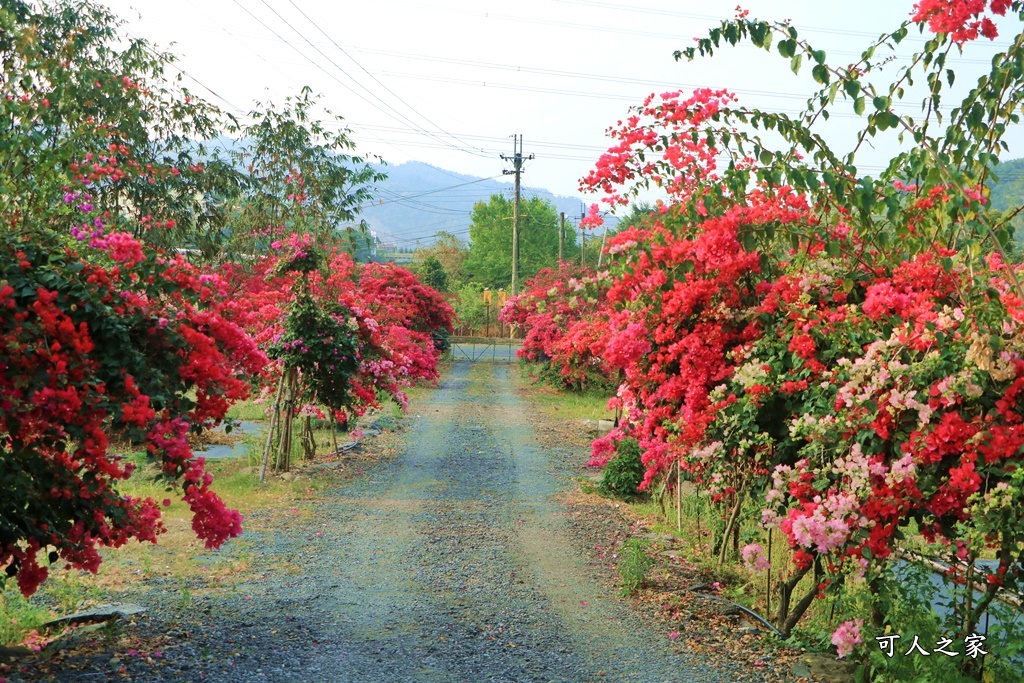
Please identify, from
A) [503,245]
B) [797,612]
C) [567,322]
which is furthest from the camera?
[503,245]

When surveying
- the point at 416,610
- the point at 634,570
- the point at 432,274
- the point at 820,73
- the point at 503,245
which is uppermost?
the point at 503,245

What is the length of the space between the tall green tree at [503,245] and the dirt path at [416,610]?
158ft

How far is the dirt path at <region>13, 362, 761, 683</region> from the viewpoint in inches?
197

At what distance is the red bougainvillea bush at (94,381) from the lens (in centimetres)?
379

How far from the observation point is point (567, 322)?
23703 millimetres

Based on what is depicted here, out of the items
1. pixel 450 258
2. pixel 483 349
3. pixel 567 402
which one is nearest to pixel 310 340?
pixel 567 402

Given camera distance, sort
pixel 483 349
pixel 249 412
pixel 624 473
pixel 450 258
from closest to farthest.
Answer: pixel 624 473
pixel 249 412
pixel 483 349
pixel 450 258

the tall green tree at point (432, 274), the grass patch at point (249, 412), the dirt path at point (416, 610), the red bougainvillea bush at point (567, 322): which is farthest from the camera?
the tall green tree at point (432, 274)

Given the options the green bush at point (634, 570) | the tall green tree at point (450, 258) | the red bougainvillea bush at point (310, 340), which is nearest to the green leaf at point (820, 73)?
the green bush at point (634, 570)

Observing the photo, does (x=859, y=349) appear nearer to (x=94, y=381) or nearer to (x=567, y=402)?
(x=94, y=381)

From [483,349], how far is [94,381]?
37.3 metres

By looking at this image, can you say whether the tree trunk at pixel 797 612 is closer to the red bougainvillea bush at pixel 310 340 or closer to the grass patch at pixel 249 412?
the red bougainvillea bush at pixel 310 340

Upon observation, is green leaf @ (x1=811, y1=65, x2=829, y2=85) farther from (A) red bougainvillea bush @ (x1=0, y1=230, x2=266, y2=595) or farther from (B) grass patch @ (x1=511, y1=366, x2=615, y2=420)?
(B) grass patch @ (x1=511, y1=366, x2=615, y2=420)

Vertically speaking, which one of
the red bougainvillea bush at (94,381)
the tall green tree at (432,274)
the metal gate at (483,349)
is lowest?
the metal gate at (483,349)
